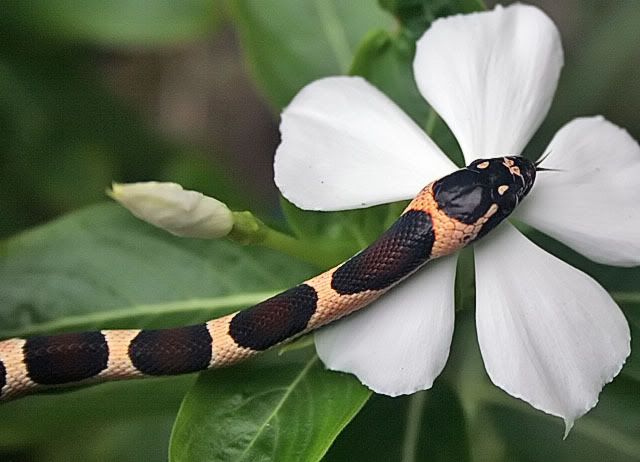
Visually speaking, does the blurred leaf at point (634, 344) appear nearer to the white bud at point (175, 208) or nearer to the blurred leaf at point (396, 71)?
the blurred leaf at point (396, 71)


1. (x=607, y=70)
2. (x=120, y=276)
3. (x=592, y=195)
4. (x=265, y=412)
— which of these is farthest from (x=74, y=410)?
(x=607, y=70)

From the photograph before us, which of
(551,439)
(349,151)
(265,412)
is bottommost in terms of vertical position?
(551,439)

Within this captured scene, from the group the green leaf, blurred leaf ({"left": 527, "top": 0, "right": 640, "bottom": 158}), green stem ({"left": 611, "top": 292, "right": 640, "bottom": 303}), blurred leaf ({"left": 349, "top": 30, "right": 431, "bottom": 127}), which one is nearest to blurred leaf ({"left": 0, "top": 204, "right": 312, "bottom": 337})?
the green leaf

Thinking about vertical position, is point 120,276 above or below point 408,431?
above

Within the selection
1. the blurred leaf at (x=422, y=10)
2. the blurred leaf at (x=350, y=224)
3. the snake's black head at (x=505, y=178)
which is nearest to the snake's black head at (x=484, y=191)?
the snake's black head at (x=505, y=178)

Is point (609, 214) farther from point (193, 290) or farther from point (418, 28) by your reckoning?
A: point (193, 290)

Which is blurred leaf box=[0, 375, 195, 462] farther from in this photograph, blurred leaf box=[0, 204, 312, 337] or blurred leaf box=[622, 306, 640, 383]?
blurred leaf box=[622, 306, 640, 383]

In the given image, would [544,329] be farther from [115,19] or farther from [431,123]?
[115,19]
